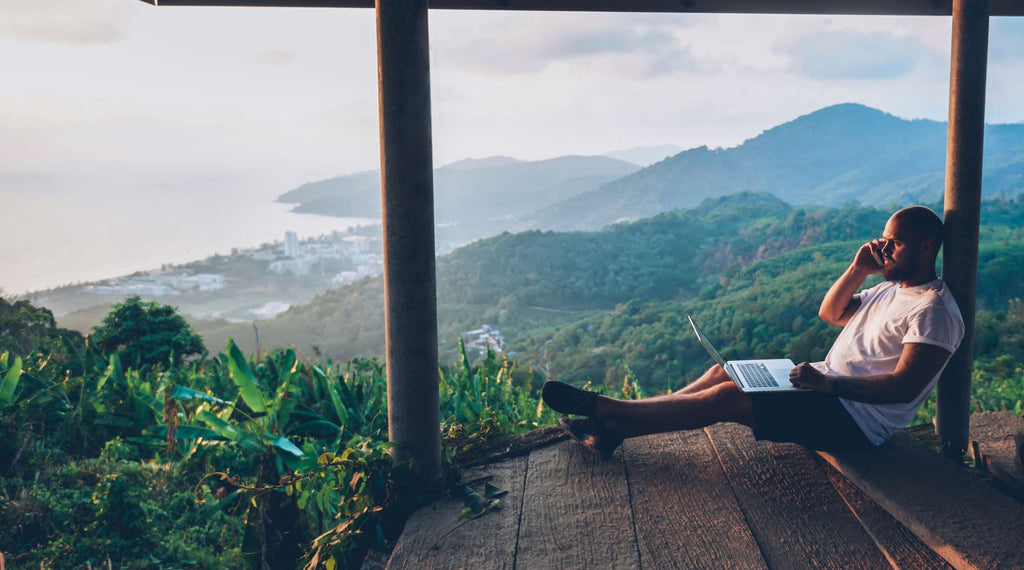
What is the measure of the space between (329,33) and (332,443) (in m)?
27.6

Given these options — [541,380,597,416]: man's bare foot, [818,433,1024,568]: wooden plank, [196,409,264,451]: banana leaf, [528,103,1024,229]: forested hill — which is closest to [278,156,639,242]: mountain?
[528,103,1024,229]: forested hill

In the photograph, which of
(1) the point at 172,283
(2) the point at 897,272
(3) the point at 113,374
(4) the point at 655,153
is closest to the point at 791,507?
(2) the point at 897,272

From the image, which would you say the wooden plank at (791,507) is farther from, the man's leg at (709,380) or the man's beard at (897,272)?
the man's beard at (897,272)

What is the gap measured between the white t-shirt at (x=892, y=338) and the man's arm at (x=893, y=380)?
3 centimetres

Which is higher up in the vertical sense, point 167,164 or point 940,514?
point 167,164

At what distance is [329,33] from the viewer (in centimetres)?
2762

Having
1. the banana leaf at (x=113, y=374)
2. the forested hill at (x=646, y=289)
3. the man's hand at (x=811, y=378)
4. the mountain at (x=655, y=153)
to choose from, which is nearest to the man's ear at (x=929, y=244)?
the man's hand at (x=811, y=378)

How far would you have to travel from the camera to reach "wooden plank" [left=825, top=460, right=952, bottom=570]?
1885 millimetres

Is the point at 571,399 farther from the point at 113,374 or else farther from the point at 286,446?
the point at 113,374

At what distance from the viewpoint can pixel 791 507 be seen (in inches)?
86.5

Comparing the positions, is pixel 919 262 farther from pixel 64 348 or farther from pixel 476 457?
pixel 64 348

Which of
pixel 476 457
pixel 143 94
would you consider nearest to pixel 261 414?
pixel 476 457

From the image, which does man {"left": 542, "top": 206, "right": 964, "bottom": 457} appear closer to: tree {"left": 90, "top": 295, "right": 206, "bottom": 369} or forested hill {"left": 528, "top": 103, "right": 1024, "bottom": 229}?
tree {"left": 90, "top": 295, "right": 206, "bottom": 369}

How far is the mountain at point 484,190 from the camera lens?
25.6 metres
